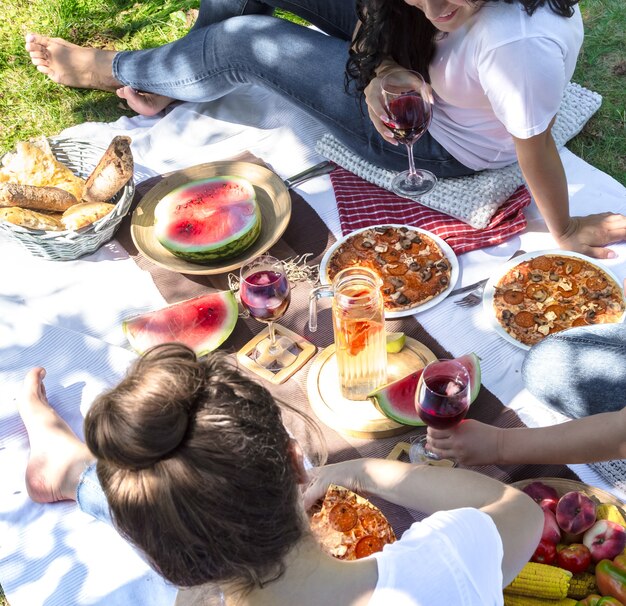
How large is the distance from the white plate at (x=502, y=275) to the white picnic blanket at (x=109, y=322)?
5 centimetres

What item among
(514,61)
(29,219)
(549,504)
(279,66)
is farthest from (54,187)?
(549,504)

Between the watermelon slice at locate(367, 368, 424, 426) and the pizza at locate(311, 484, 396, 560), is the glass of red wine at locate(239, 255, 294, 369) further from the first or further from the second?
the pizza at locate(311, 484, 396, 560)

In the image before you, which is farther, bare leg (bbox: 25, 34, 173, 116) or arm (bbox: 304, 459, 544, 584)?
bare leg (bbox: 25, 34, 173, 116)

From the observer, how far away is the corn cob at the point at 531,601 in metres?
1.78

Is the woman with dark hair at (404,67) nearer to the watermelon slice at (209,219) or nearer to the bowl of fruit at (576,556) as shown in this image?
the watermelon slice at (209,219)

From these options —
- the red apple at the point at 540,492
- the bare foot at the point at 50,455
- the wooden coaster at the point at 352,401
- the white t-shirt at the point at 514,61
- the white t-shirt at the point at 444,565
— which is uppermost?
the white t-shirt at the point at 514,61

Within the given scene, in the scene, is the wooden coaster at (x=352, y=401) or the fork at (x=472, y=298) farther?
the fork at (x=472, y=298)

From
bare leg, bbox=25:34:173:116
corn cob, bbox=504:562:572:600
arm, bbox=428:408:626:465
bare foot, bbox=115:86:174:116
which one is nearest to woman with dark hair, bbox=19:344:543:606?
corn cob, bbox=504:562:572:600

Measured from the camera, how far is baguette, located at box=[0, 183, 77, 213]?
112 inches

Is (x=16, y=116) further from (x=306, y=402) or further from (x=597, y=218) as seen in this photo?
(x=597, y=218)

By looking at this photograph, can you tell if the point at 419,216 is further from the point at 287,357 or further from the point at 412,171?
the point at 287,357

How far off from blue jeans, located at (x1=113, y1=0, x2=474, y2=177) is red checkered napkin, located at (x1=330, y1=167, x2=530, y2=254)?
18 centimetres

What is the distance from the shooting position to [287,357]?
2506mm

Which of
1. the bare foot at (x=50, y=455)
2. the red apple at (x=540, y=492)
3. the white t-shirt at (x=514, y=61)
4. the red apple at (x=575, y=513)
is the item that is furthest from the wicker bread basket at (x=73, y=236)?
the red apple at (x=575, y=513)
